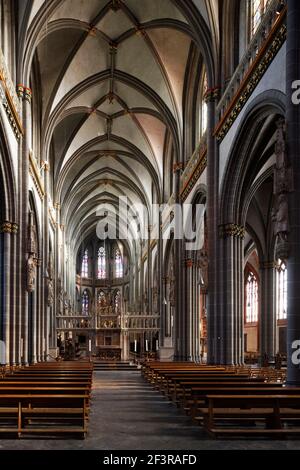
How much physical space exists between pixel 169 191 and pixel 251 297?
38.0 ft

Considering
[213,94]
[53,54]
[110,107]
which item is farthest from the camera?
[110,107]

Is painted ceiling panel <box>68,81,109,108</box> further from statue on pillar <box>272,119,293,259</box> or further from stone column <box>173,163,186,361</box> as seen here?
statue on pillar <box>272,119,293,259</box>

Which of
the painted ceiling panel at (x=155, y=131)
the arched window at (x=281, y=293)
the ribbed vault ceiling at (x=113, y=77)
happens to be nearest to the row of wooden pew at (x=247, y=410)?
the ribbed vault ceiling at (x=113, y=77)

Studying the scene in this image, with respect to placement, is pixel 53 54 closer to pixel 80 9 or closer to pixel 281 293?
pixel 80 9

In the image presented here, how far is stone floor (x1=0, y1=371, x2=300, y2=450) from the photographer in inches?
325

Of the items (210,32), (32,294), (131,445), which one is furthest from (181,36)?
(131,445)

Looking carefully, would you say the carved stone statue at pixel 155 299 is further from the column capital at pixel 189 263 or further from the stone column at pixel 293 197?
the stone column at pixel 293 197

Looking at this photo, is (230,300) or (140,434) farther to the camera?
(230,300)

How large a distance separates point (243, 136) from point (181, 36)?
35.0 feet

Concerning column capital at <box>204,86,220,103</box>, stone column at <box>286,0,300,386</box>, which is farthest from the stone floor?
column capital at <box>204,86,220,103</box>

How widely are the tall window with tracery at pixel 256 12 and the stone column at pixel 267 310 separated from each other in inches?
614

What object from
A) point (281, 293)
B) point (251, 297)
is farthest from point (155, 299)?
point (281, 293)

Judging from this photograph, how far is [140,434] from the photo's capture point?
9.29 m

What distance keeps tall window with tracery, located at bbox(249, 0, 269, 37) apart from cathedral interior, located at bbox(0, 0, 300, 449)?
0.07 meters
